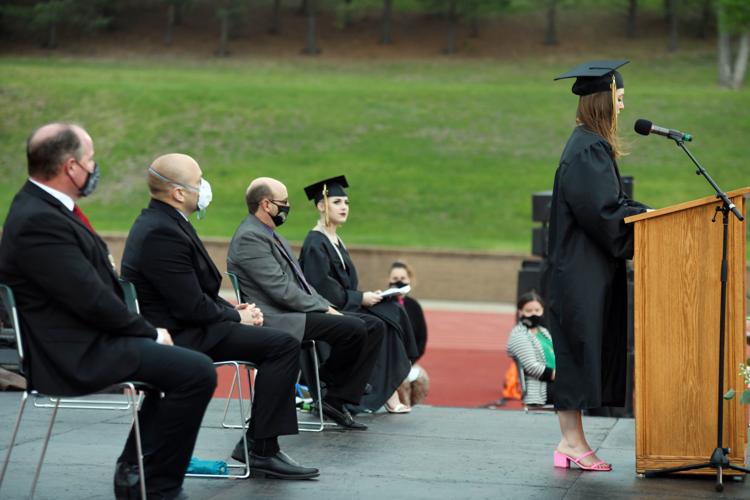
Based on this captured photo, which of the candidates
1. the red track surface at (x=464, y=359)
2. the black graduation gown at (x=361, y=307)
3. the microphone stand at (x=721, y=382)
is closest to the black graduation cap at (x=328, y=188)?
the black graduation gown at (x=361, y=307)

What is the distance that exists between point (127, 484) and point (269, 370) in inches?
42.6

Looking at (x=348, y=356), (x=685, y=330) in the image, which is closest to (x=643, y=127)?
(x=685, y=330)

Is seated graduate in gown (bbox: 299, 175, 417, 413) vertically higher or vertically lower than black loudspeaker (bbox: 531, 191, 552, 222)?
lower

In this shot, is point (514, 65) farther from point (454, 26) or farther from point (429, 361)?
point (429, 361)

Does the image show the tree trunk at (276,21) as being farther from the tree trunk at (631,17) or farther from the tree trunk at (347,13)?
the tree trunk at (631,17)

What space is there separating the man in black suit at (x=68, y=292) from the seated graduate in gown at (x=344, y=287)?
298 centimetres

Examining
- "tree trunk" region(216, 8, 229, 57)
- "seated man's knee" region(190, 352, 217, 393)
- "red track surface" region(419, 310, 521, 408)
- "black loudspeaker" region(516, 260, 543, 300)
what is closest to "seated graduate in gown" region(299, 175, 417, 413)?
"seated man's knee" region(190, 352, 217, 393)

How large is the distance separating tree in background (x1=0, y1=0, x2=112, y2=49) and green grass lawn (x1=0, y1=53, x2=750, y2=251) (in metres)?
9.33

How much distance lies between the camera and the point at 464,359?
15.6 m

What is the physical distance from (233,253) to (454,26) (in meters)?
47.0

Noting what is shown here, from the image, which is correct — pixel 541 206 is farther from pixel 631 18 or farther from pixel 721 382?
pixel 631 18

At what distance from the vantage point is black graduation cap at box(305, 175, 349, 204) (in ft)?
26.0

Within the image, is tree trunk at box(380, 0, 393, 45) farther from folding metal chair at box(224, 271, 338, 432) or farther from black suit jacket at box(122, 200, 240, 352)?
black suit jacket at box(122, 200, 240, 352)

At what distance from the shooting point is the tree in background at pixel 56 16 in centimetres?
5109
